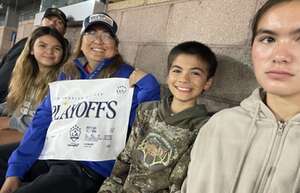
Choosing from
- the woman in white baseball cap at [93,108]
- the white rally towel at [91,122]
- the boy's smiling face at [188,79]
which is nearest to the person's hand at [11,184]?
the woman in white baseball cap at [93,108]

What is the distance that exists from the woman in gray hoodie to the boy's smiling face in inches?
10.7

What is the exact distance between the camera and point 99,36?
176cm

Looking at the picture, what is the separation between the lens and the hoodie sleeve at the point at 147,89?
156cm

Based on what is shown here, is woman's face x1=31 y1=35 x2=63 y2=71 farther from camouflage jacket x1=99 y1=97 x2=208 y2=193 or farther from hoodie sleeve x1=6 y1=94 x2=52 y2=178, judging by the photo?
camouflage jacket x1=99 y1=97 x2=208 y2=193

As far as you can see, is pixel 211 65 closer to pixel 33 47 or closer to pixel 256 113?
pixel 256 113

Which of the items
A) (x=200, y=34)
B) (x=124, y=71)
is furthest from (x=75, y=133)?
(x=200, y=34)

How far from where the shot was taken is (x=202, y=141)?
43.3 inches

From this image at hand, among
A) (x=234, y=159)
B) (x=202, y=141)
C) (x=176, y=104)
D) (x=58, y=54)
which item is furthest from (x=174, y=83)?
(x=58, y=54)

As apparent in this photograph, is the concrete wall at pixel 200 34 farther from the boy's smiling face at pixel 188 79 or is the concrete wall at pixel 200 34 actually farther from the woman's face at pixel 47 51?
A: the woman's face at pixel 47 51

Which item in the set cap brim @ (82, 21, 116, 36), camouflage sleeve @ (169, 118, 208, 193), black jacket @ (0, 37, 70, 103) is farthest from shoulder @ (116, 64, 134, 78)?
black jacket @ (0, 37, 70, 103)

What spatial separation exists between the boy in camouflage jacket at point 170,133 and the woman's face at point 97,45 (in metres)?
0.45

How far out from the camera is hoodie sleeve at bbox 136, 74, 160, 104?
5.13 ft

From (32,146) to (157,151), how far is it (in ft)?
2.73

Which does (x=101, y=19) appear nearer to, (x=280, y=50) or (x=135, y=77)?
(x=135, y=77)
